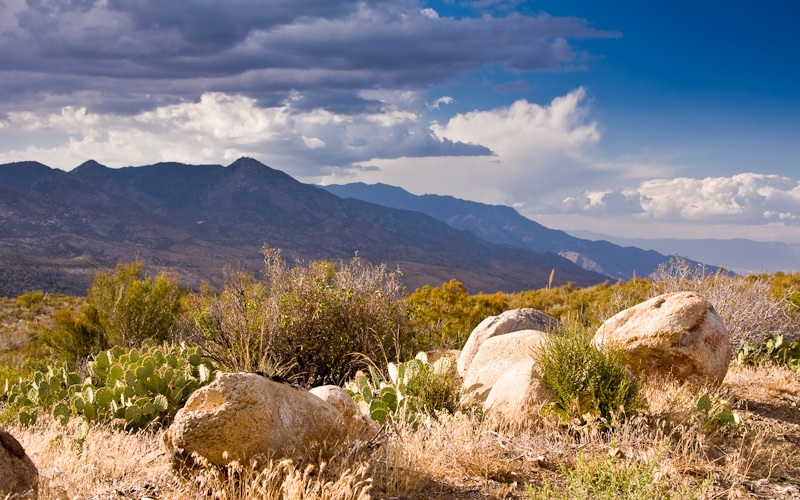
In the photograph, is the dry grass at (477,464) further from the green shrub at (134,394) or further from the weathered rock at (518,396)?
the green shrub at (134,394)

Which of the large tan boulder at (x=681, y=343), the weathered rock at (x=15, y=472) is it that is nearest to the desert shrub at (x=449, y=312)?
the large tan boulder at (x=681, y=343)

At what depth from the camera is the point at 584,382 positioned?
608 centimetres

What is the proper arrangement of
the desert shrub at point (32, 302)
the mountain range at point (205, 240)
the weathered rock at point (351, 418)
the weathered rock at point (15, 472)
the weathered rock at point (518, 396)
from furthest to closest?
1. the mountain range at point (205, 240)
2. the desert shrub at point (32, 302)
3. the weathered rock at point (518, 396)
4. the weathered rock at point (351, 418)
5. the weathered rock at point (15, 472)

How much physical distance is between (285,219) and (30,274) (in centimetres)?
11540

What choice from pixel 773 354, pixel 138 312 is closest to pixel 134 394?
pixel 773 354

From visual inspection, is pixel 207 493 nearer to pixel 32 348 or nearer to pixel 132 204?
pixel 32 348

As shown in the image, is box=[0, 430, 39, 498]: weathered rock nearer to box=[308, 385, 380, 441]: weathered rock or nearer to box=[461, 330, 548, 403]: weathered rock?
box=[308, 385, 380, 441]: weathered rock

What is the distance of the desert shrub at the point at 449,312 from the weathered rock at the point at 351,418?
1002 centimetres

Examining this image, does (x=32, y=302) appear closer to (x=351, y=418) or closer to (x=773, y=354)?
(x=351, y=418)

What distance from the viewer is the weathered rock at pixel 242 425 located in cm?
425

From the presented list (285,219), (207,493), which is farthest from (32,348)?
(285,219)

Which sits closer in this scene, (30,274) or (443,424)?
(443,424)

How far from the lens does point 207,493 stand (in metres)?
4.16

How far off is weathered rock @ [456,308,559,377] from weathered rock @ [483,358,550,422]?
2670mm
